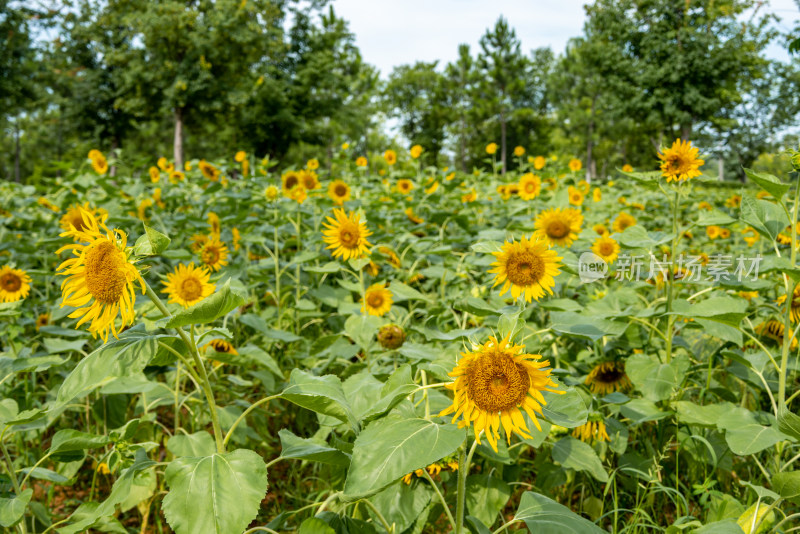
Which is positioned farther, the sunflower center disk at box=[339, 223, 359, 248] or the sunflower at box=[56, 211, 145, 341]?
the sunflower center disk at box=[339, 223, 359, 248]

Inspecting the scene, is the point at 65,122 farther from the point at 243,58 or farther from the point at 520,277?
the point at 520,277

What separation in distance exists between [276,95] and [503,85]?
2078 cm

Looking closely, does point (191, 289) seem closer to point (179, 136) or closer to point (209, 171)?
point (209, 171)

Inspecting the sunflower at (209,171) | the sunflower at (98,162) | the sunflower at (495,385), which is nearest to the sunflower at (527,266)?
the sunflower at (495,385)

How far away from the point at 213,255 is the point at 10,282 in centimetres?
103

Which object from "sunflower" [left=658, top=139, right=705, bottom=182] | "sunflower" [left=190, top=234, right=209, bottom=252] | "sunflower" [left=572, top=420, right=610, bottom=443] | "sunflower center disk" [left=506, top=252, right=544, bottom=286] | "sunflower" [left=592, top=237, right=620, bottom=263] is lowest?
"sunflower" [left=572, top=420, right=610, bottom=443]

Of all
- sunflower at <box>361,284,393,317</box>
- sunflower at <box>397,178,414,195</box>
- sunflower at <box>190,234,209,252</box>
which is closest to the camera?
sunflower at <box>361,284,393,317</box>

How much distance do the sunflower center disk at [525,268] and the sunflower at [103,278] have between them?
4.04ft

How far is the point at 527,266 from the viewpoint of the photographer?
190 cm

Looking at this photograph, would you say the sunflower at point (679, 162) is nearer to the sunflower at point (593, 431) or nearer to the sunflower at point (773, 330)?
the sunflower at point (773, 330)

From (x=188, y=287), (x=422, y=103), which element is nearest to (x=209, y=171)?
(x=188, y=287)

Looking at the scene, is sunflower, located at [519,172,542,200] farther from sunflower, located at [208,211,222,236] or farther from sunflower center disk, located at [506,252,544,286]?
sunflower center disk, located at [506,252,544,286]

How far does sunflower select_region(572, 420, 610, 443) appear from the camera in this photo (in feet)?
6.22

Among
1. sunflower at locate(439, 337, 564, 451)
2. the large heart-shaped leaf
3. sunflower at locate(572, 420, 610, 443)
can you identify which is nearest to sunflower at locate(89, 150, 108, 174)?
the large heart-shaped leaf
